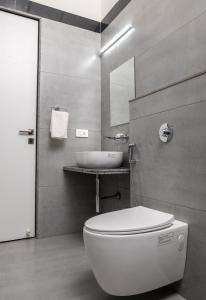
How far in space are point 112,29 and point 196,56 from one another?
1253 mm

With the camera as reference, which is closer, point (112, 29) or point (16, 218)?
point (16, 218)

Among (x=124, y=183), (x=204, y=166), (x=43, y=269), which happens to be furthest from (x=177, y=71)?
(x=43, y=269)

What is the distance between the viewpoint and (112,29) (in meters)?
2.43

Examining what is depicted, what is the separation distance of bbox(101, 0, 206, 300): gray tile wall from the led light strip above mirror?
3.1 inches

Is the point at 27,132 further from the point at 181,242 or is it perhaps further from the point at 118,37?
the point at 181,242

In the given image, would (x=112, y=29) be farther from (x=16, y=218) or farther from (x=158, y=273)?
(x=158, y=273)

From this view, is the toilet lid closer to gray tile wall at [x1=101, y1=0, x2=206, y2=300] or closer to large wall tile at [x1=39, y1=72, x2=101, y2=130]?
gray tile wall at [x1=101, y1=0, x2=206, y2=300]

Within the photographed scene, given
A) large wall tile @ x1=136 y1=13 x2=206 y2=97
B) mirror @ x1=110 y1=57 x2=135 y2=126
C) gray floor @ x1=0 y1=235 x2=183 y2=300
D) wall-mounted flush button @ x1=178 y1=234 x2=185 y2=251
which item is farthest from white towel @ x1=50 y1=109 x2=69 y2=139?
wall-mounted flush button @ x1=178 y1=234 x2=185 y2=251

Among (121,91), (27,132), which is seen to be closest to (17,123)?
(27,132)

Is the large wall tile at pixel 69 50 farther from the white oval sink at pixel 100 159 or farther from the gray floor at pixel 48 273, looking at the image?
the gray floor at pixel 48 273

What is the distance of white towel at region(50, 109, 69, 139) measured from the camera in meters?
2.22

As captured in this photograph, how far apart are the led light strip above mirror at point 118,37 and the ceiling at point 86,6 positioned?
37 cm

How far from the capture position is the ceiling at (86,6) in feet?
7.87

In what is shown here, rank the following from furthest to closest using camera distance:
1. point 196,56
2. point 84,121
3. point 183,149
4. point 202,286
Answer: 1. point 84,121
2. point 196,56
3. point 183,149
4. point 202,286
